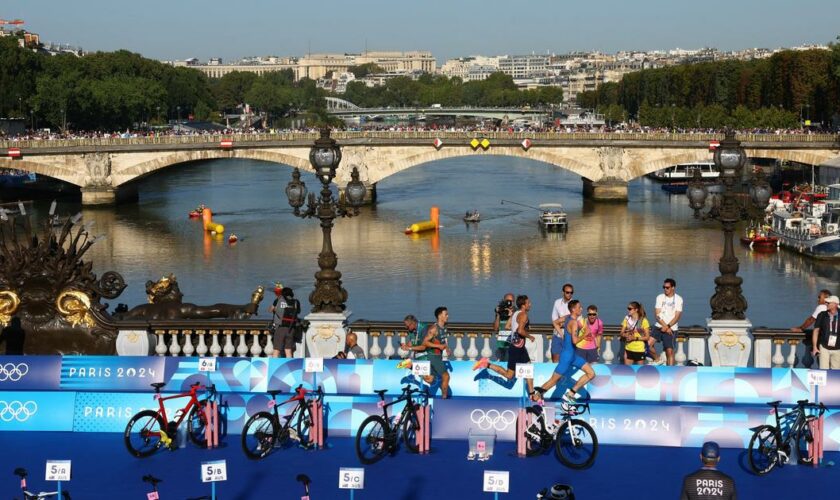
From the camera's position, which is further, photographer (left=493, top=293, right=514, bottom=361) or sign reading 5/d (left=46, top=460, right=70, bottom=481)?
photographer (left=493, top=293, right=514, bottom=361)

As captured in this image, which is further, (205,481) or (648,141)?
(648,141)

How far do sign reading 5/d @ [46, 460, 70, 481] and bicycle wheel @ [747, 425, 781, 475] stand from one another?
7.73 m

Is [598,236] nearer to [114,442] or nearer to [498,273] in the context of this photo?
[498,273]

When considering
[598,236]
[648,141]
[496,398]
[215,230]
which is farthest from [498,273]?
[496,398]

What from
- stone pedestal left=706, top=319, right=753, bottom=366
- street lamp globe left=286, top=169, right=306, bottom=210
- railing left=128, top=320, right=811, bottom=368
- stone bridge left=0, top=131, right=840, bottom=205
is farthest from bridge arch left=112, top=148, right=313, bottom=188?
stone pedestal left=706, top=319, right=753, bottom=366

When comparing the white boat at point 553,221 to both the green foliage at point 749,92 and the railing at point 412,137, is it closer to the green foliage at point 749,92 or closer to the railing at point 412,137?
the railing at point 412,137

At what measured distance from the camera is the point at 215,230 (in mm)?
66312

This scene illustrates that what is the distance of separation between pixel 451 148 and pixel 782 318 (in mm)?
42484

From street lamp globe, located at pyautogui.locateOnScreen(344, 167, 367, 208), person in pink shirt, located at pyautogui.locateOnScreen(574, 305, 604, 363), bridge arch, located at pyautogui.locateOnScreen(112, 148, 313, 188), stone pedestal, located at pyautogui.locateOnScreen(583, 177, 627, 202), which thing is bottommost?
stone pedestal, located at pyautogui.locateOnScreen(583, 177, 627, 202)

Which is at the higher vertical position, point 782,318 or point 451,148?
point 451,148

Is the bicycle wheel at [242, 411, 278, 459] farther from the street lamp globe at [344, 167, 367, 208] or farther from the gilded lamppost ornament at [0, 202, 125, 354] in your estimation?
the street lamp globe at [344, 167, 367, 208]

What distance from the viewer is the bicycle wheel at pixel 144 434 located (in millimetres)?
15805

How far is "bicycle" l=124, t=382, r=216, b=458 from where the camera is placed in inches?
627

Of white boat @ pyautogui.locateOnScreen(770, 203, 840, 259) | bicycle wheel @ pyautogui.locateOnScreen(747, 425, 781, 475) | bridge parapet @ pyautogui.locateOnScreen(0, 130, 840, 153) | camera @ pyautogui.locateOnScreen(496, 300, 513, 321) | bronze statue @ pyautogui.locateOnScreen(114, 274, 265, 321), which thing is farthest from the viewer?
bridge parapet @ pyautogui.locateOnScreen(0, 130, 840, 153)
